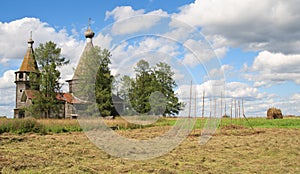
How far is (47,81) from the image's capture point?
3562 cm

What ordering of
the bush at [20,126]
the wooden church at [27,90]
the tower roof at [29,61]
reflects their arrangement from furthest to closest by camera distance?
the tower roof at [29,61]
the wooden church at [27,90]
the bush at [20,126]

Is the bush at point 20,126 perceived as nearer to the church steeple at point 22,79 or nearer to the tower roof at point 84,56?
the tower roof at point 84,56

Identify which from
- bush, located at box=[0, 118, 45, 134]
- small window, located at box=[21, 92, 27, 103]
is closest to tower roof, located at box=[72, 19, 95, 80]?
bush, located at box=[0, 118, 45, 134]

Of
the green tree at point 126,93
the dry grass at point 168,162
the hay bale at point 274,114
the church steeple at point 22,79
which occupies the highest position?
the church steeple at point 22,79

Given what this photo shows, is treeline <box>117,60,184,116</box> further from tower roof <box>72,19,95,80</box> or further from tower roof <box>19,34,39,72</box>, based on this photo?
tower roof <box>19,34,39,72</box>

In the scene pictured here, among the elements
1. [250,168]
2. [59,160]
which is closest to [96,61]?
[59,160]

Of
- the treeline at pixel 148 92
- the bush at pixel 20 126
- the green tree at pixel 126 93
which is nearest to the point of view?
the treeline at pixel 148 92

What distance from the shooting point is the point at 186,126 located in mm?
20109

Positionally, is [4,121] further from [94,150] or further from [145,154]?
[145,154]

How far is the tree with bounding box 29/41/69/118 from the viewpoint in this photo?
117 feet

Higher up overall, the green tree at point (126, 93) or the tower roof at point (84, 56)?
the tower roof at point (84, 56)

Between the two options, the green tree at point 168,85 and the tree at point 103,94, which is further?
the tree at point 103,94

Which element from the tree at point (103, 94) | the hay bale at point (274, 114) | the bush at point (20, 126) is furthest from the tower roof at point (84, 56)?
the hay bale at point (274, 114)

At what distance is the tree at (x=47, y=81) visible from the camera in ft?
117
